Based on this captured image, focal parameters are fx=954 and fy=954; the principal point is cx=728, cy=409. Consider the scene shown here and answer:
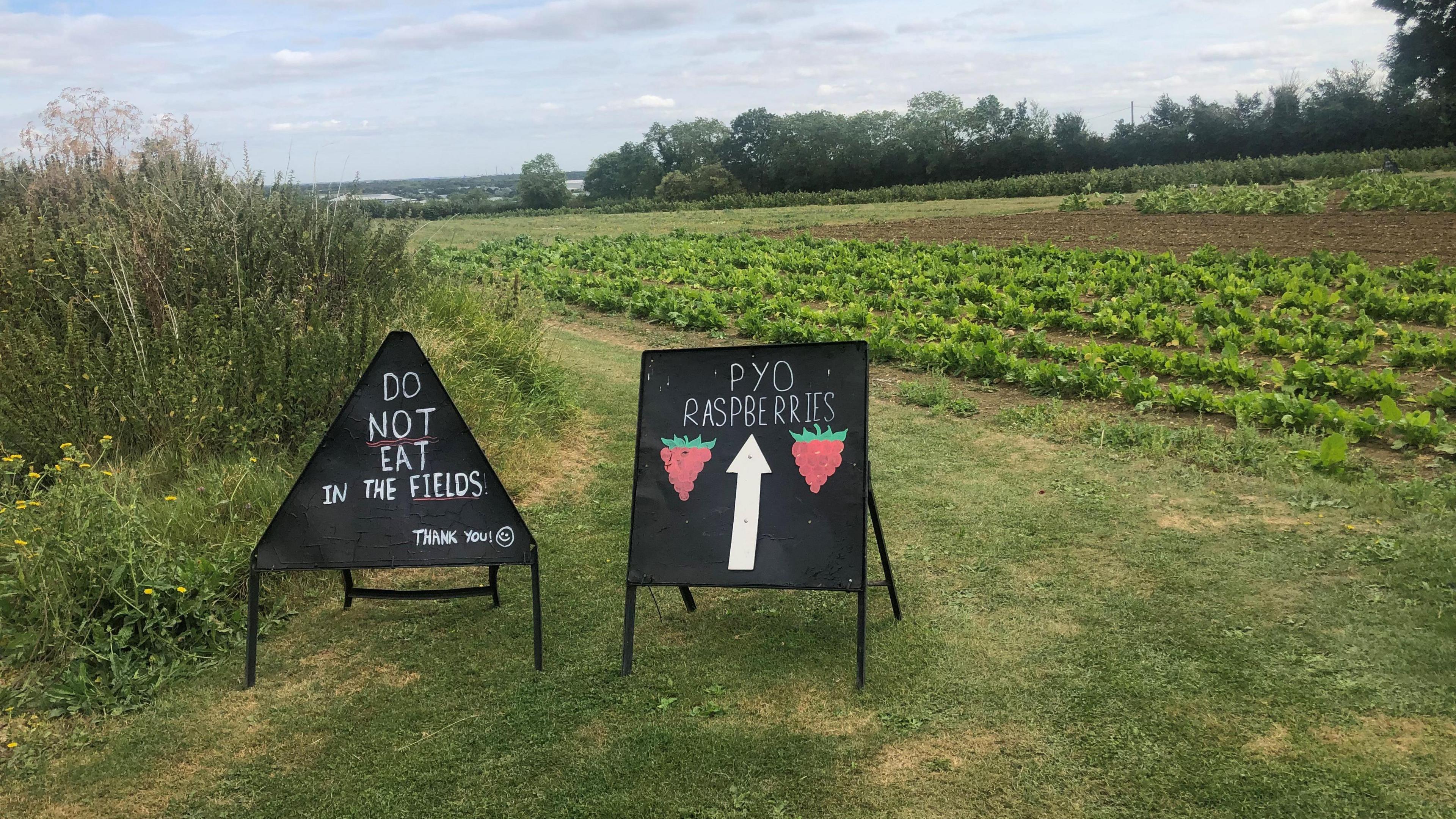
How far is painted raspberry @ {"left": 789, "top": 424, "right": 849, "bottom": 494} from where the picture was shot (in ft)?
14.8

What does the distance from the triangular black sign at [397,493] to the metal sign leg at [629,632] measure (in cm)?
49

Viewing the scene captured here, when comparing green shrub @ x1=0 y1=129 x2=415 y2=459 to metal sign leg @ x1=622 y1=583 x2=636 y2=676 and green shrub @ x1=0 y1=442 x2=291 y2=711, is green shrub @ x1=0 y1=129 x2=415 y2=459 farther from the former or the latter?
metal sign leg @ x1=622 y1=583 x2=636 y2=676

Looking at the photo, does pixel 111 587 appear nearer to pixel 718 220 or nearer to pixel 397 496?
pixel 397 496

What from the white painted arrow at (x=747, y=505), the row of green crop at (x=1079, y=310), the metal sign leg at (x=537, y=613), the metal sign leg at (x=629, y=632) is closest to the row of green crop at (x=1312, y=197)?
the row of green crop at (x=1079, y=310)

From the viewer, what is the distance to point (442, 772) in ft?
12.2

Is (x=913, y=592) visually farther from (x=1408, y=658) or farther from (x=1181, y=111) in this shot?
(x=1181, y=111)

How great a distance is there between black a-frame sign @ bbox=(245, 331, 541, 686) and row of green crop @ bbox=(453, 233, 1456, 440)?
6632mm

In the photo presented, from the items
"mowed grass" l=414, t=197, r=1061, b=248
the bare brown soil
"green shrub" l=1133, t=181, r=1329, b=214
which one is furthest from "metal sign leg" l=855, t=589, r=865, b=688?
"green shrub" l=1133, t=181, r=1329, b=214

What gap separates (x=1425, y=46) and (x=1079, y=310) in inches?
2218

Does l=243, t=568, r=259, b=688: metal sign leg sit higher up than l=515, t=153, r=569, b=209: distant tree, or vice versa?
l=515, t=153, r=569, b=209: distant tree

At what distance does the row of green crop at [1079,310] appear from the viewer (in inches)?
371

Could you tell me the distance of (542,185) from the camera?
3241 inches

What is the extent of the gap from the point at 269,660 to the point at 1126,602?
14.2ft

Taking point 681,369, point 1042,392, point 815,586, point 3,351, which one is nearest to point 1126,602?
point 815,586
